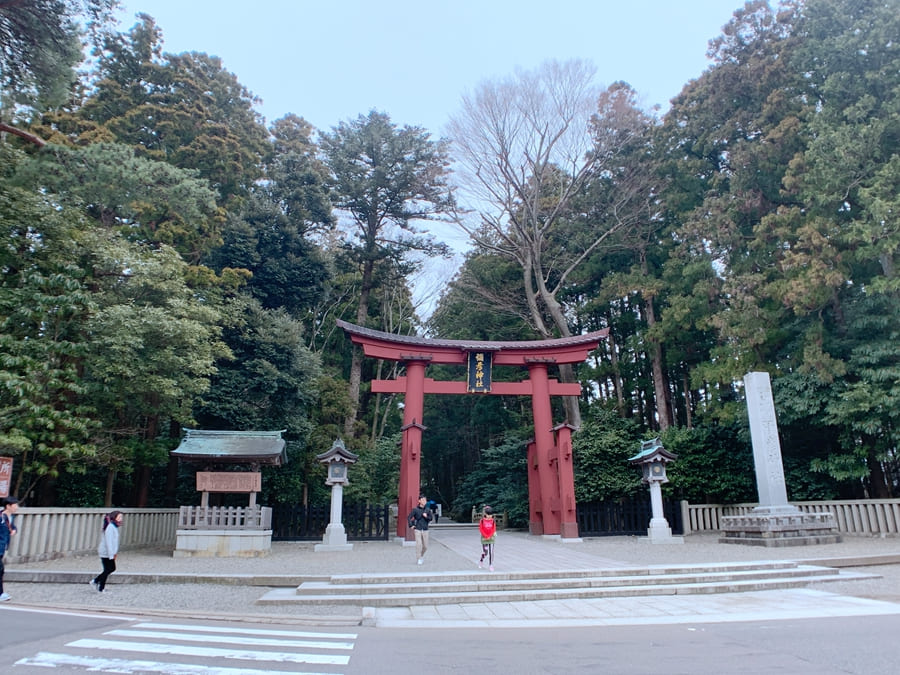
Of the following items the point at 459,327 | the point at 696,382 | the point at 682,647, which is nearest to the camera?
the point at 682,647

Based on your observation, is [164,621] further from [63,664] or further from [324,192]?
[324,192]

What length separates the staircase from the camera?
24.0ft

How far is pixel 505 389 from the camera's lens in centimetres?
1634

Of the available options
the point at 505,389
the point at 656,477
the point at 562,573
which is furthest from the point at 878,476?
the point at 562,573

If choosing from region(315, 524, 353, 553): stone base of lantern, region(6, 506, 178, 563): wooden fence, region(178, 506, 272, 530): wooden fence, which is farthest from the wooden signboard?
region(6, 506, 178, 563): wooden fence

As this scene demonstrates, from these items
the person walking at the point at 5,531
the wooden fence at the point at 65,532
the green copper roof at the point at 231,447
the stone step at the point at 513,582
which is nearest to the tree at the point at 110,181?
the green copper roof at the point at 231,447

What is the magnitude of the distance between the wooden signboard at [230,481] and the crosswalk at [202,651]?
7.10 meters

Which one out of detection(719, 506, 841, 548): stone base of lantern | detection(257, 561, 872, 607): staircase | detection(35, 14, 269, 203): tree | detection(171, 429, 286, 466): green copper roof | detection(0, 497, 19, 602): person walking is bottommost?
detection(257, 561, 872, 607): staircase

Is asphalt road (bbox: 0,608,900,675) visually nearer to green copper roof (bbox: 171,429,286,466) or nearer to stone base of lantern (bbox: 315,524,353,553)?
green copper roof (bbox: 171,429,286,466)

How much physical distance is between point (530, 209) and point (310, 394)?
38.1 feet

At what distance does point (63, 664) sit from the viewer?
4.18 meters

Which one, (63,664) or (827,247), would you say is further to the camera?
(827,247)

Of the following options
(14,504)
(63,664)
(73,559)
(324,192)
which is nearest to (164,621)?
(63,664)

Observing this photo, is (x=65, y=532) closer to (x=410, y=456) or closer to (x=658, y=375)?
(x=410, y=456)
